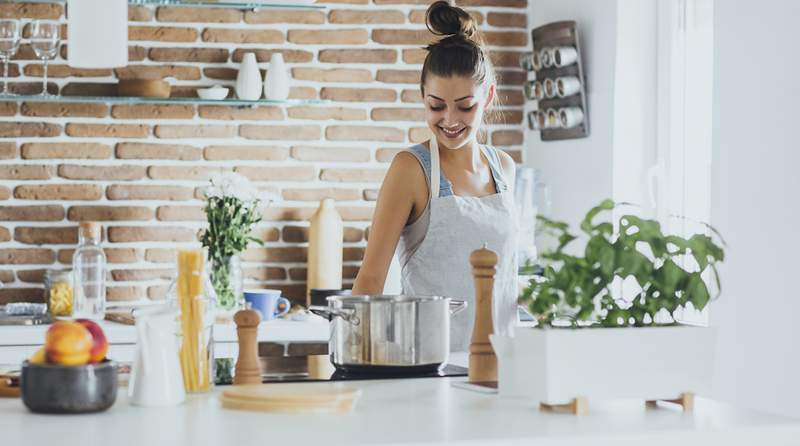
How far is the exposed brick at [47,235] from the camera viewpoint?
4105 mm

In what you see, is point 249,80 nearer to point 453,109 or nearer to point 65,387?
point 453,109

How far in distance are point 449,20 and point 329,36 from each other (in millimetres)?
1568

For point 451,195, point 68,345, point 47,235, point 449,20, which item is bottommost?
point 68,345

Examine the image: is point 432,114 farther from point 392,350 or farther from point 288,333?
point 288,333

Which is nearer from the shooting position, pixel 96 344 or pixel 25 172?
pixel 96 344

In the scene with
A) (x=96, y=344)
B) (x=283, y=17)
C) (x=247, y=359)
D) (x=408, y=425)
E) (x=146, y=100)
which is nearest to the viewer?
(x=408, y=425)

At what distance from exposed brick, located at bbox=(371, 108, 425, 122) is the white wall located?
1476 millimetres

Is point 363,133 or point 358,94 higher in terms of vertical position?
point 358,94

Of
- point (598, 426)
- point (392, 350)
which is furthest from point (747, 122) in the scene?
point (598, 426)

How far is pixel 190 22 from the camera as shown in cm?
421

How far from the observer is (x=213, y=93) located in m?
4.12

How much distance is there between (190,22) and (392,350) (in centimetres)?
259

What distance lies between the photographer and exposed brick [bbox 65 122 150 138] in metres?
4.14

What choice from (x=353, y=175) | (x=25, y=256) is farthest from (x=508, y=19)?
(x=25, y=256)
